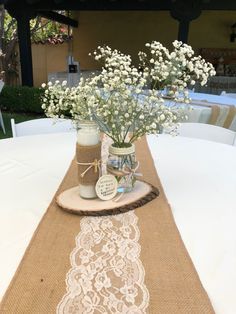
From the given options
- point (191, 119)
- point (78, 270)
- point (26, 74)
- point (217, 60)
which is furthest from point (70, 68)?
point (78, 270)

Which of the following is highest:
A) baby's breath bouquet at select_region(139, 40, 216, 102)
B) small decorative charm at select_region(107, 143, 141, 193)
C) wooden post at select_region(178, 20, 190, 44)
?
wooden post at select_region(178, 20, 190, 44)

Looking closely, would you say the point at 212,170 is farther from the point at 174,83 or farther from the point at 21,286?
the point at 21,286

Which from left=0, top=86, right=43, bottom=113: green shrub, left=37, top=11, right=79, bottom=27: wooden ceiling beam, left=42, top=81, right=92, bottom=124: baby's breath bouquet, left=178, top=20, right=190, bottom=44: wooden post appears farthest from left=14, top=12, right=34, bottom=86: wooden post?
left=42, top=81, right=92, bottom=124: baby's breath bouquet

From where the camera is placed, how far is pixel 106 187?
1038mm

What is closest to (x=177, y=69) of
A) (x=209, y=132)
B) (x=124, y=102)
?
(x=124, y=102)

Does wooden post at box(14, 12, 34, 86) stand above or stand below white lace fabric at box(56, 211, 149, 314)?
above

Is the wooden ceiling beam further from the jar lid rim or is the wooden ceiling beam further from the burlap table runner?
the burlap table runner

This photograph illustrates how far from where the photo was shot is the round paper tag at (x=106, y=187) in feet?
3.37

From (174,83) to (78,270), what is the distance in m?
0.62

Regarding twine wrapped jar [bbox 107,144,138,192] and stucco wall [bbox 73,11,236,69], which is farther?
stucco wall [bbox 73,11,236,69]

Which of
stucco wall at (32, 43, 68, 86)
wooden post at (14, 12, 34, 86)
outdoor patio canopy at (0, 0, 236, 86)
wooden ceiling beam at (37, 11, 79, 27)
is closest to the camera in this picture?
outdoor patio canopy at (0, 0, 236, 86)

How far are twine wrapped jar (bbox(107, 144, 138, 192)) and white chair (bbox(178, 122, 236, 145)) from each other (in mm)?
1113

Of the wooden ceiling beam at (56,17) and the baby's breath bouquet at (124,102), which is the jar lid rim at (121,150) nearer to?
the baby's breath bouquet at (124,102)

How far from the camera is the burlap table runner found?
2.18ft
